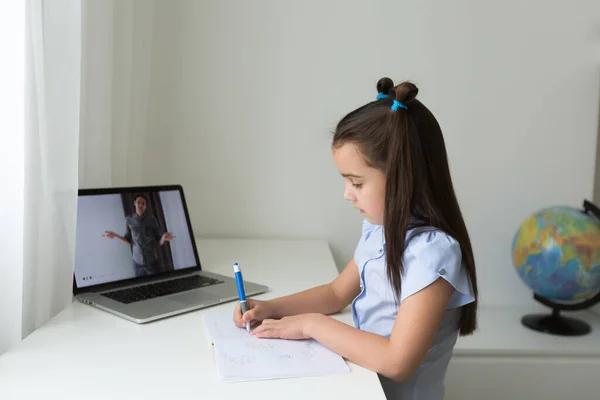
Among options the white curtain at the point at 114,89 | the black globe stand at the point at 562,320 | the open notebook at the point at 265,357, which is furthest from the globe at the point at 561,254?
the white curtain at the point at 114,89

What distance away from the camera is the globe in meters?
1.71

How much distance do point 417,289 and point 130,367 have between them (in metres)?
0.45

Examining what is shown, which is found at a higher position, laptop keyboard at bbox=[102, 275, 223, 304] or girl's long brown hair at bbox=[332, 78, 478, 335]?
girl's long brown hair at bbox=[332, 78, 478, 335]

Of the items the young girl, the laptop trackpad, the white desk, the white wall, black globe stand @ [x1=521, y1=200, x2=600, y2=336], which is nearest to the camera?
the white desk

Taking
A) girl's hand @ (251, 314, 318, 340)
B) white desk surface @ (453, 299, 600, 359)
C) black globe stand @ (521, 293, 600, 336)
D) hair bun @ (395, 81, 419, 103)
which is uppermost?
hair bun @ (395, 81, 419, 103)

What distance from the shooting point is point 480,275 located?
206cm

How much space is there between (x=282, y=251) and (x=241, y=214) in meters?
0.28

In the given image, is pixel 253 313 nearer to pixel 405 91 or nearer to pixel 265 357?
pixel 265 357

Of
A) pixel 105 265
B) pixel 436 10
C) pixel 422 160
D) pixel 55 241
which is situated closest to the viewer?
pixel 422 160

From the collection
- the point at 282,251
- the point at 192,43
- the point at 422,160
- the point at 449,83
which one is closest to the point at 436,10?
the point at 449,83

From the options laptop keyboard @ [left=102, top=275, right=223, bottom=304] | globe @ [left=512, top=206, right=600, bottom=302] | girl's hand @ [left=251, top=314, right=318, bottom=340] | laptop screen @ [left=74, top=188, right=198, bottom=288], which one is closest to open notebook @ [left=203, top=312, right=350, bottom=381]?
girl's hand @ [left=251, top=314, right=318, bottom=340]

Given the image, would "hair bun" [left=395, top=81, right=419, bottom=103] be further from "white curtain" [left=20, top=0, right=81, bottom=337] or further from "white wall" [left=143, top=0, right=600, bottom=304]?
"white wall" [left=143, top=0, right=600, bottom=304]

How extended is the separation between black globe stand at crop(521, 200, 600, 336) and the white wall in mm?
212

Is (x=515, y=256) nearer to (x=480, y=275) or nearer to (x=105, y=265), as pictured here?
(x=480, y=275)
